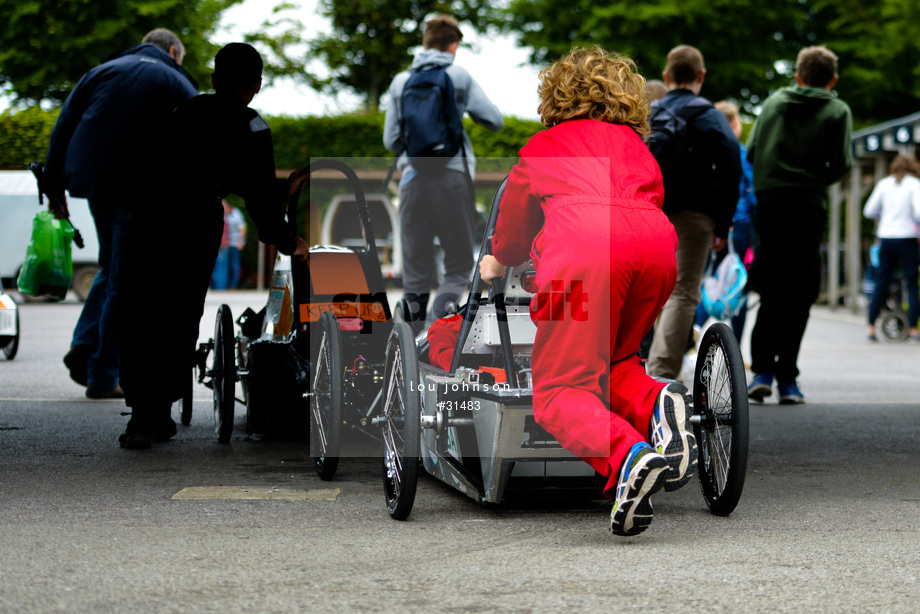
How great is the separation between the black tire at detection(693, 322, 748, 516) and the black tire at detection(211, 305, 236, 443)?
2.19 metres

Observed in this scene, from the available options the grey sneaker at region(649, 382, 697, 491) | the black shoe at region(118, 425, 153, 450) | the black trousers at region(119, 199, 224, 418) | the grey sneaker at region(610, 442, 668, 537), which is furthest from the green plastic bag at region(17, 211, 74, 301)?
the grey sneaker at region(610, 442, 668, 537)

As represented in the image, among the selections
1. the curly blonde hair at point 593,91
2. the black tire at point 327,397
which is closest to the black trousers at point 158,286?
the black tire at point 327,397

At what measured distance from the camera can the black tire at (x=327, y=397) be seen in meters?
4.59

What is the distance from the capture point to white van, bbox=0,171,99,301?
1529 centimetres

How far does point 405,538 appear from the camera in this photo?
3.81m

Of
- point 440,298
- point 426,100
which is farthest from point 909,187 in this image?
point 440,298

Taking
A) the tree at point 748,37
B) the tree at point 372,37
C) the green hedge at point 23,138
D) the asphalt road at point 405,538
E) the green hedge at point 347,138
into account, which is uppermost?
the tree at point 372,37

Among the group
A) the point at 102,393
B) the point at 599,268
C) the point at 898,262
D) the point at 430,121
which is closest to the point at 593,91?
the point at 599,268

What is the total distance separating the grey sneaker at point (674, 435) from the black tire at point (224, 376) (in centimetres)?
230

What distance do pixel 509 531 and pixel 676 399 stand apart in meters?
0.69

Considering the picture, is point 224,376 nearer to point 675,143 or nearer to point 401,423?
point 401,423

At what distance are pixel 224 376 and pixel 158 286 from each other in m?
0.50

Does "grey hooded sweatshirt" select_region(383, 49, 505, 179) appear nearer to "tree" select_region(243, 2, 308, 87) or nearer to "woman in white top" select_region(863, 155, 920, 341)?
"woman in white top" select_region(863, 155, 920, 341)

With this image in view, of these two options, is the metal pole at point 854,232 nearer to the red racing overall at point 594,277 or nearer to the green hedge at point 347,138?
the green hedge at point 347,138
